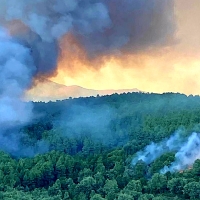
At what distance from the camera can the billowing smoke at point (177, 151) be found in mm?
29500

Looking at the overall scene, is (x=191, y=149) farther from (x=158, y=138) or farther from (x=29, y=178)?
(x=29, y=178)

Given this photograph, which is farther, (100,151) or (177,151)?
(100,151)

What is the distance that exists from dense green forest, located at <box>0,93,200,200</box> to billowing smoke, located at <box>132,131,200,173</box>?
1.46 feet

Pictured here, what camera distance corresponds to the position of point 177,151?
32000mm

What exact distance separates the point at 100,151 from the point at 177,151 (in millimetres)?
7734

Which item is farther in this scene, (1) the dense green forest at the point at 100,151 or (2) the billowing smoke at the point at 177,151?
(2) the billowing smoke at the point at 177,151

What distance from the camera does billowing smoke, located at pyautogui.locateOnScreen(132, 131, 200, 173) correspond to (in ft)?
96.8

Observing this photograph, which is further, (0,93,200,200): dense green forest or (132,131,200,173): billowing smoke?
(132,131,200,173): billowing smoke

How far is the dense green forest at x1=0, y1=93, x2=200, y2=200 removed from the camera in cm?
2611

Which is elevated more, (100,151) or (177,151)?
(100,151)

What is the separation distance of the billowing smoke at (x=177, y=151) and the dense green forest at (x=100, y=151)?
1.46 ft

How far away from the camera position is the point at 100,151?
1505 inches

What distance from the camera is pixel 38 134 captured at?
43750 millimetres

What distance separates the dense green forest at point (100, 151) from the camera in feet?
85.7
